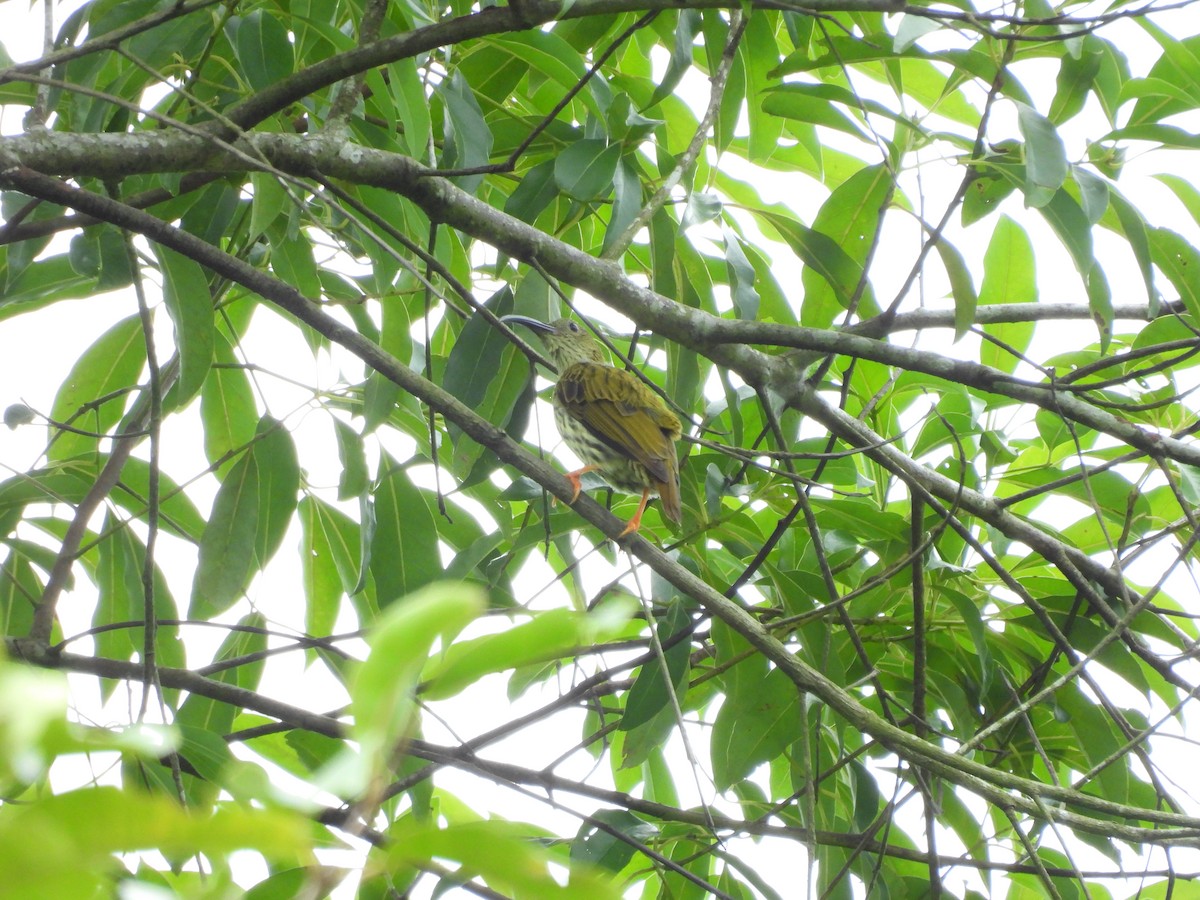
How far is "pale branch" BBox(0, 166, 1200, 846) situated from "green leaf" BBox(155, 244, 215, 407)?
0.43 m

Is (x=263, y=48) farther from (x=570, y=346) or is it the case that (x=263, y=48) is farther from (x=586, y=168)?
(x=570, y=346)

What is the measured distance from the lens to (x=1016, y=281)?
403 centimetres

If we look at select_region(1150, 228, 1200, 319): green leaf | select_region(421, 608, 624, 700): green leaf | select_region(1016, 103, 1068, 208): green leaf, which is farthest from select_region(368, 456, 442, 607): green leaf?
select_region(421, 608, 624, 700): green leaf

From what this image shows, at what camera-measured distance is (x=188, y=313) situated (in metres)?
3.14

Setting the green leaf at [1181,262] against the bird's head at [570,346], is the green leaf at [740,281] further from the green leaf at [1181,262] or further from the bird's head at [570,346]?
the bird's head at [570,346]

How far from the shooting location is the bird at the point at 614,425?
3.96 m

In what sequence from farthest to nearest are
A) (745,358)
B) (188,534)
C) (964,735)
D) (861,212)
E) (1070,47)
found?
1. (188,534)
2. (861,212)
3. (964,735)
4. (1070,47)
5. (745,358)

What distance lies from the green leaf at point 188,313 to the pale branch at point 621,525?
0.43m

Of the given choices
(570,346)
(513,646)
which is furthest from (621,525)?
(570,346)

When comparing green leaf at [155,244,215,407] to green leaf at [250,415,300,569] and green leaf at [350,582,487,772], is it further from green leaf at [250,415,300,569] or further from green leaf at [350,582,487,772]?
green leaf at [350,582,487,772]

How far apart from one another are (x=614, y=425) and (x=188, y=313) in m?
1.99

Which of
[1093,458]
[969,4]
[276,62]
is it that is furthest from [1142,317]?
[276,62]

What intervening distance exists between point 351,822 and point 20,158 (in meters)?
2.35

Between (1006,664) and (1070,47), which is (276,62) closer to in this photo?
(1070,47)
